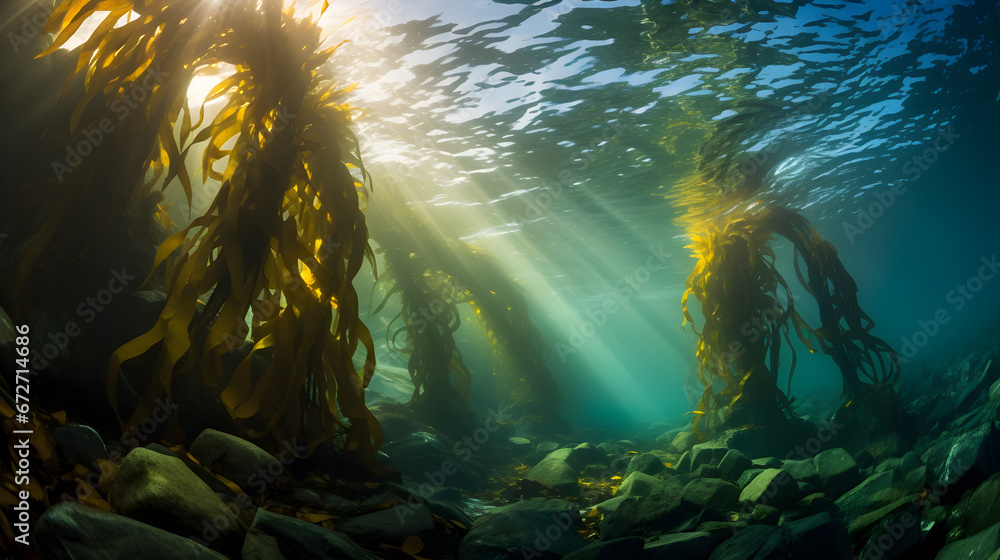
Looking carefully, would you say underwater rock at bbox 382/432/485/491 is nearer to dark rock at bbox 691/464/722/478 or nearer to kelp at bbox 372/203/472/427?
kelp at bbox 372/203/472/427

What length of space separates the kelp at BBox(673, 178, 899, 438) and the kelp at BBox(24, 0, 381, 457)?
8.68 meters

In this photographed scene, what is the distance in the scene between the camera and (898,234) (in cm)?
3216

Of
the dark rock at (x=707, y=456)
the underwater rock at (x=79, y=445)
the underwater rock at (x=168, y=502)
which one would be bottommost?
the dark rock at (x=707, y=456)

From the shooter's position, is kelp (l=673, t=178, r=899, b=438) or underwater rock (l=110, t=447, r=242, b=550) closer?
underwater rock (l=110, t=447, r=242, b=550)

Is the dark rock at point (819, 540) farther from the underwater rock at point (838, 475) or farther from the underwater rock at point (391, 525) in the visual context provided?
the underwater rock at point (391, 525)

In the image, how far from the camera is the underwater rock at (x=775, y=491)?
4.89 meters

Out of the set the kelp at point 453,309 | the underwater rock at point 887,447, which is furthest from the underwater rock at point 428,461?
the underwater rock at point 887,447

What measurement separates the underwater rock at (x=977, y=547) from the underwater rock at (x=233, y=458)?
4738 mm

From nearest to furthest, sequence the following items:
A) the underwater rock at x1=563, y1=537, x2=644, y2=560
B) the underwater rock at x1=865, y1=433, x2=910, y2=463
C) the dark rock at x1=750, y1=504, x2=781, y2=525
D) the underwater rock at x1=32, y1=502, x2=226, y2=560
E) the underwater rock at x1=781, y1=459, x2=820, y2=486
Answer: the underwater rock at x1=32, y1=502, x2=226, y2=560
the underwater rock at x1=563, y1=537, x2=644, y2=560
the dark rock at x1=750, y1=504, x2=781, y2=525
the underwater rock at x1=781, y1=459, x2=820, y2=486
the underwater rock at x1=865, y1=433, x2=910, y2=463

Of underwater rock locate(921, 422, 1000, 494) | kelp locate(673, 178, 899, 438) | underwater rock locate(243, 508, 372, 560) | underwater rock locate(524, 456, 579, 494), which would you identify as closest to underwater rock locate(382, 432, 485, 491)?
underwater rock locate(524, 456, 579, 494)

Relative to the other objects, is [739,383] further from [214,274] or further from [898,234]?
[898,234]

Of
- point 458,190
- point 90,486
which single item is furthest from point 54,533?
point 458,190

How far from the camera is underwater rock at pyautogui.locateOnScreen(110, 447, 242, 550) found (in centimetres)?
203

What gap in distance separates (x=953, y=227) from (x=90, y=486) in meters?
48.4
